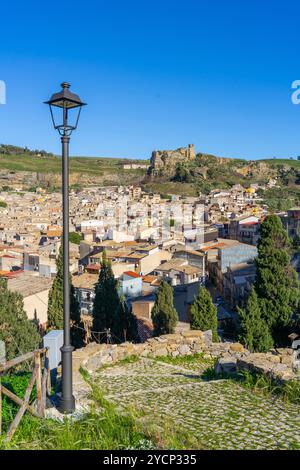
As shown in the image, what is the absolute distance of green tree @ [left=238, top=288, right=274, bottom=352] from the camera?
18.1 metres

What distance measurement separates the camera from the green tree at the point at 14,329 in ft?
46.1

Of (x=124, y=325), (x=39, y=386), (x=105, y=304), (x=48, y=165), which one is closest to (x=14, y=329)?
(x=105, y=304)

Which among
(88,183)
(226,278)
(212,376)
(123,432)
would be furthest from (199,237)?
(88,183)

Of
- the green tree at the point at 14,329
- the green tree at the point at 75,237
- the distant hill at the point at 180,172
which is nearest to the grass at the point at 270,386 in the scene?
the green tree at the point at 14,329

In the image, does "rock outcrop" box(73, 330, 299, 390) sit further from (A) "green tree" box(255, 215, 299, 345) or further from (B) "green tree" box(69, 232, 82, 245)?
(B) "green tree" box(69, 232, 82, 245)

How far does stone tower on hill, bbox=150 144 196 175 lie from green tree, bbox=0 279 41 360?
113 m

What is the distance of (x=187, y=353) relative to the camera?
9.67 meters

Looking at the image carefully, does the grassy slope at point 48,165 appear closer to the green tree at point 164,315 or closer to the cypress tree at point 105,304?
the green tree at point 164,315

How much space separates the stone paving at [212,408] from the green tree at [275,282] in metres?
13.0

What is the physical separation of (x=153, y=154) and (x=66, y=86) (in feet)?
440

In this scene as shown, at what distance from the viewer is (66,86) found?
527 cm

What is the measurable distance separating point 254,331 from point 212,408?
13.6 m

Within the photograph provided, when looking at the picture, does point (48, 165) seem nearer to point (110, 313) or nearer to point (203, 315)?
point (110, 313)
